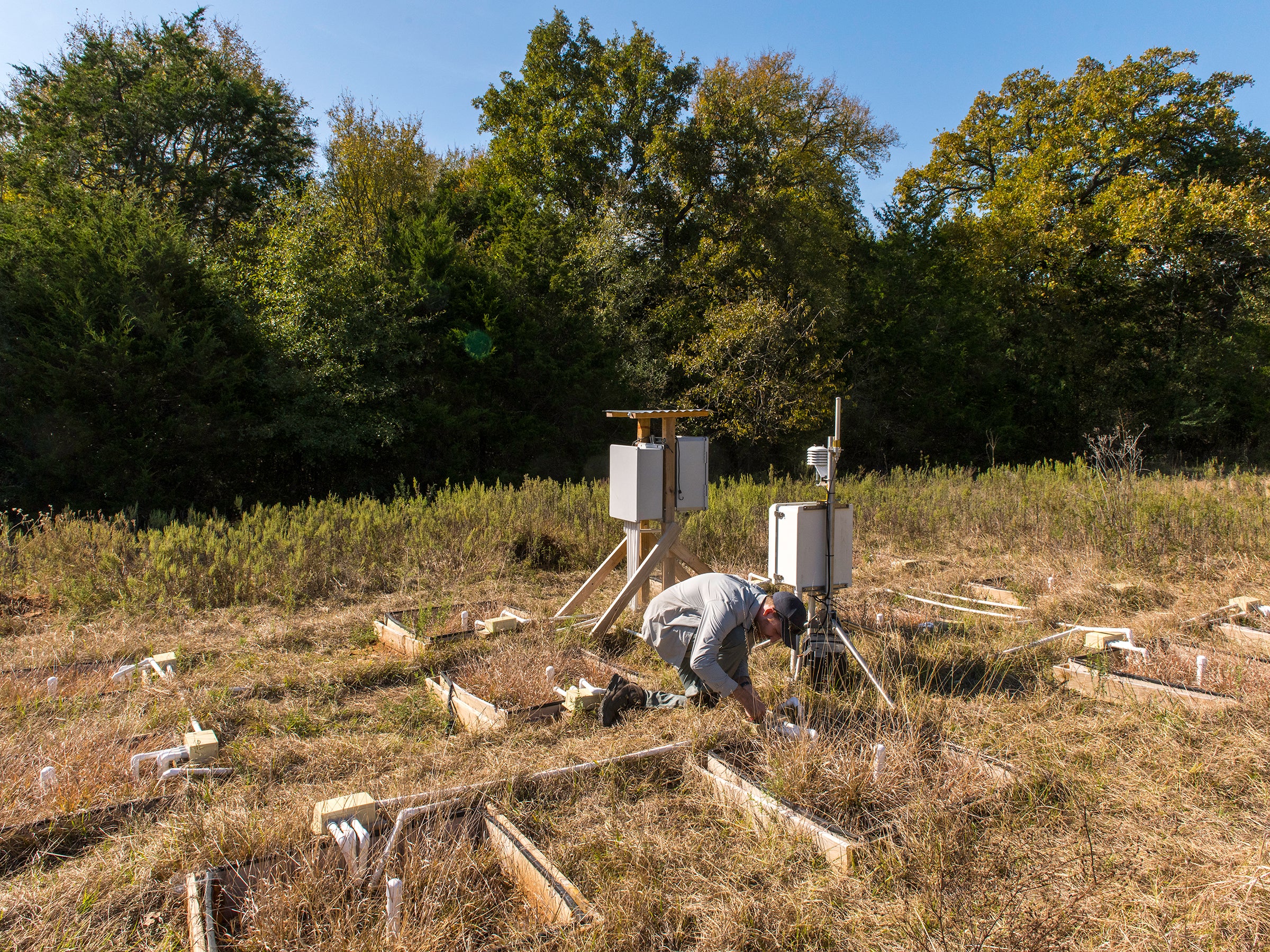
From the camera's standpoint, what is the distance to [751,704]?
375 cm

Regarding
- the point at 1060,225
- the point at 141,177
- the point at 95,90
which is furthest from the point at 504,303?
the point at 1060,225

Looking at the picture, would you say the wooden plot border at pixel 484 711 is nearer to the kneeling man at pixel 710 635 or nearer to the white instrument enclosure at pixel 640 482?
the kneeling man at pixel 710 635

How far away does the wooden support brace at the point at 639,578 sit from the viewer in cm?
534

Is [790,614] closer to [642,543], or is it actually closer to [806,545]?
[806,545]

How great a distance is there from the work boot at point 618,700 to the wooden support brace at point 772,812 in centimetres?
72

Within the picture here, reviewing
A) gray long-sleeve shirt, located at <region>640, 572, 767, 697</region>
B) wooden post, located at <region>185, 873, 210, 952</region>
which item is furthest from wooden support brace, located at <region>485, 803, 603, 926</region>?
gray long-sleeve shirt, located at <region>640, 572, 767, 697</region>

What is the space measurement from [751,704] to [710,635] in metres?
0.38

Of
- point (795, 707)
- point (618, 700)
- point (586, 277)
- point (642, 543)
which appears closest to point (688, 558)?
point (642, 543)

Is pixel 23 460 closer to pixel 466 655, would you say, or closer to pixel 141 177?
pixel 141 177

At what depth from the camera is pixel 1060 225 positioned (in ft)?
73.9

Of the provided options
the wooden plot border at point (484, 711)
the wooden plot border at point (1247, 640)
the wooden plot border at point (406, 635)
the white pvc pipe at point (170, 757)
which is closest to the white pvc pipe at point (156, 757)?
the white pvc pipe at point (170, 757)

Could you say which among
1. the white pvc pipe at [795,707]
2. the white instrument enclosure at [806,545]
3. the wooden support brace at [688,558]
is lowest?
the white pvc pipe at [795,707]

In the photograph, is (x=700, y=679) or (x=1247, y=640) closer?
(x=700, y=679)

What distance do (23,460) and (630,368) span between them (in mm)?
10892
